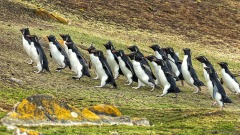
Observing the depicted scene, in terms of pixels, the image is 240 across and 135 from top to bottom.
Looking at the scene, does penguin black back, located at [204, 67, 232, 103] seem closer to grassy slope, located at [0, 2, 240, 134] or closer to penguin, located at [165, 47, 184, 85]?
grassy slope, located at [0, 2, 240, 134]

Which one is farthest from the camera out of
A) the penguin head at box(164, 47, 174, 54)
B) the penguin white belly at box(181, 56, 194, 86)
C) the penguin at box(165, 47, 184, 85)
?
the penguin head at box(164, 47, 174, 54)

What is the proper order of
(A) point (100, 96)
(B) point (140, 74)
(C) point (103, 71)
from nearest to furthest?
(A) point (100, 96) < (C) point (103, 71) < (B) point (140, 74)

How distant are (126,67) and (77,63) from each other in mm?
1724

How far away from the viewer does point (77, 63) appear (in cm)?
1855

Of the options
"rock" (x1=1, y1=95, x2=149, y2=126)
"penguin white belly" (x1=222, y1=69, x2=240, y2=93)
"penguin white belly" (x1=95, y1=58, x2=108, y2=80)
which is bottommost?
"penguin white belly" (x1=222, y1=69, x2=240, y2=93)

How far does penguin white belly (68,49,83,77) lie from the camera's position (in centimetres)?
1836

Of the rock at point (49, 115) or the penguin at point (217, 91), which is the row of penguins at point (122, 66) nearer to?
the penguin at point (217, 91)

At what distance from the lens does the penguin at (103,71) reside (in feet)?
59.0

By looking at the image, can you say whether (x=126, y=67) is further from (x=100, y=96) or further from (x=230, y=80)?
(x=230, y=80)

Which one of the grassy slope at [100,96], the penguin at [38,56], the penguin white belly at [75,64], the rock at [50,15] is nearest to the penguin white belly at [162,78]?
the grassy slope at [100,96]

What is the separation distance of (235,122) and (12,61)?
8171mm

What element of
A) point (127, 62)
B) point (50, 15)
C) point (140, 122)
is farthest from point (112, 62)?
point (50, 15)

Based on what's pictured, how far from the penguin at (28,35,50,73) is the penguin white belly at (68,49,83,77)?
2.73 feet

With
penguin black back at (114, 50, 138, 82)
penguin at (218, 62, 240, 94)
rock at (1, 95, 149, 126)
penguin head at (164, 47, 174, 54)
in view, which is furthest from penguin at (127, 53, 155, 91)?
rock at (1, 95, 149, 126)
